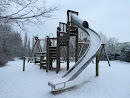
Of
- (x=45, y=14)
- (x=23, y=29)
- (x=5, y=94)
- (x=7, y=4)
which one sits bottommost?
(x=5, y=94)

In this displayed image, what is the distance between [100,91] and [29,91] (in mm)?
2614

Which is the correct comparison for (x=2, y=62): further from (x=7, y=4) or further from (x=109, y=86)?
(x=109, y=86)

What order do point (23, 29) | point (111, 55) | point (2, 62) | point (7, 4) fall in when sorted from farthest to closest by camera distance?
point (111, 55) < point (2, 62) < point (23, 29) < point (7, 4)

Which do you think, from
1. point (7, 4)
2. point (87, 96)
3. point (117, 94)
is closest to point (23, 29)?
point (7, 4)

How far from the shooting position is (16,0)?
11.8ft

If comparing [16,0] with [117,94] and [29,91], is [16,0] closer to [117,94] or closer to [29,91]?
[29,91]

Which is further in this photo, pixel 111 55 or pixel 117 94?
pixel 111 55

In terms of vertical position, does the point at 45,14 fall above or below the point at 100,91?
above

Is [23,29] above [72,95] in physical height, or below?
above

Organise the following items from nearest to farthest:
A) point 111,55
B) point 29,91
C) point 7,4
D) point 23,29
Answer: point 7,4, point 23,29, point 29,91, point 111,55

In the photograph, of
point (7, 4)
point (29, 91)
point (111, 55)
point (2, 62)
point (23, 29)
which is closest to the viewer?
point (7, 4)

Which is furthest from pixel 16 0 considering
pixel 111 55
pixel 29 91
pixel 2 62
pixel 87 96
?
pixel 111 55

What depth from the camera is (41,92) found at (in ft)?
13.1

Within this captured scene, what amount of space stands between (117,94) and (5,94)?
151 inches
